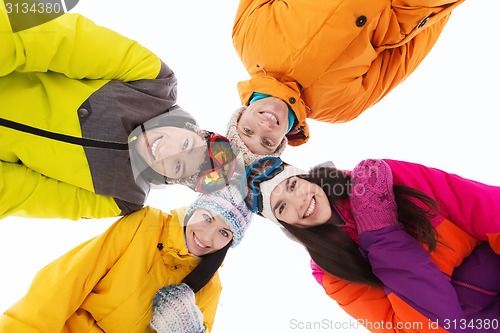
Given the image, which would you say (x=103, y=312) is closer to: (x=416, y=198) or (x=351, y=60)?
(x=416, y=198)

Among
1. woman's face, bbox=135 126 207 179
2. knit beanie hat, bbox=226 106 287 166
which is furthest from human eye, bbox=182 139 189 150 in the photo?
knit beanie hat, bbox=226 106 287 166

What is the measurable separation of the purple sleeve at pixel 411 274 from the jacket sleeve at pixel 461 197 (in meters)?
0.12

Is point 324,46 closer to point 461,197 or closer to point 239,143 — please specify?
point 239,143

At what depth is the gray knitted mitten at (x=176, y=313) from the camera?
1.17m

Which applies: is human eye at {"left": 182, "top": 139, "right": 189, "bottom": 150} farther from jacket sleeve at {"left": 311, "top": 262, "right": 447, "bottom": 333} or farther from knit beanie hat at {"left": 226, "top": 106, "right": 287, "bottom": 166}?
jacket sleeve at {"left": 311, "top": 262, "right": 447, "bottom": 333}

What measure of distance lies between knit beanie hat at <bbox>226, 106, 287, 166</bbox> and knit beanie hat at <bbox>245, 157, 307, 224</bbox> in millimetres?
18

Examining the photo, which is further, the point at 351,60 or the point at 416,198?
the point at 351,60

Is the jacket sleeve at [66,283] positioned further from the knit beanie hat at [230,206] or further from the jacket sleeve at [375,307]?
the jacket sleeve at [375,307]

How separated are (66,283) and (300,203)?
59 centimetres

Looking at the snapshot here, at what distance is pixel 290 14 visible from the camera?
Result: 4.29 ft

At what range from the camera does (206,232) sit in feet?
3.95

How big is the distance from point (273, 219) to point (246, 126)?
0.25 meters

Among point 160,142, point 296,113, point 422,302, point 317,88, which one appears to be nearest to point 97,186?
point 160,142

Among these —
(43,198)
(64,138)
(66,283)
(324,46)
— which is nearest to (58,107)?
(64,138)
